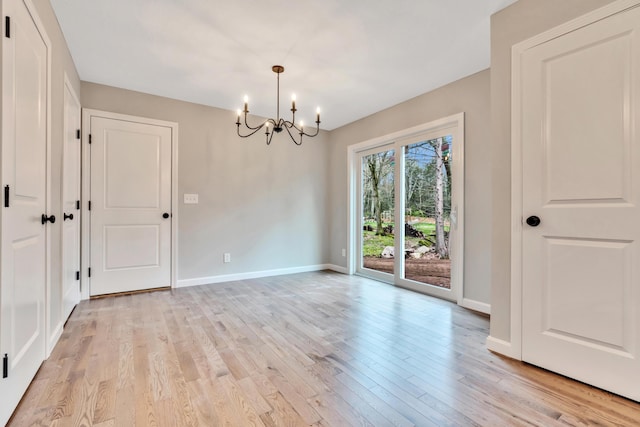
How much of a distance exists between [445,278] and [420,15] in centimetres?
259

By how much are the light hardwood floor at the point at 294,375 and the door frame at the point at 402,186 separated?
43 cm

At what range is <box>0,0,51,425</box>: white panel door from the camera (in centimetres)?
133

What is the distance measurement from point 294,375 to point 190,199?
9.23ft

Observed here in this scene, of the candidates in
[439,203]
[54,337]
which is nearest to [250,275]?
[54,337]

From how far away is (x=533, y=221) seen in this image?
1.84 m

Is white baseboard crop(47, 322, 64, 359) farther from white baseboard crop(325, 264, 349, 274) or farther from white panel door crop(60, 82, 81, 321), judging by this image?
white baseboard crop(325, 264, 349, 274)

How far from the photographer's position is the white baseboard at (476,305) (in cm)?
286

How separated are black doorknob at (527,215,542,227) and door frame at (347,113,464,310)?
127cm

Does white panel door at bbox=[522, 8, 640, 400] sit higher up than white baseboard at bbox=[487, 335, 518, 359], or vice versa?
white panel door at bbox=[522, 8, 640, 400]

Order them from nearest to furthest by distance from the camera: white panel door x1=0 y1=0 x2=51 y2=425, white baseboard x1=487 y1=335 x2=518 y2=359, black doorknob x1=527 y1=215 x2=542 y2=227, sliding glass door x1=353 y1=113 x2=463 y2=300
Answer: white panel door x1=0 y1=0 x2=51 y2=425 < black doorknob x1=527 y1=215 x2=542 y2=227 < white baseboard x1=487 y1=335 x2=518 y2=359 < sliding glass door x1=353 y1=113 x2=463 y2=300

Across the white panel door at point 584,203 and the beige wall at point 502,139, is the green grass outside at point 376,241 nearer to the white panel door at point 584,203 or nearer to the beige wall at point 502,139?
the beige wall at point 502,139

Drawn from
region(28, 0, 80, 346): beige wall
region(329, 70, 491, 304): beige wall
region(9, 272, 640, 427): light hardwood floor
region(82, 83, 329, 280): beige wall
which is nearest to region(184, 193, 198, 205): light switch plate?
region(82, 83, 329, 280): beige wall

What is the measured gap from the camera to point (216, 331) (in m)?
2.39

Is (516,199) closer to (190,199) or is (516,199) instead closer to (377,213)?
(377,213)
